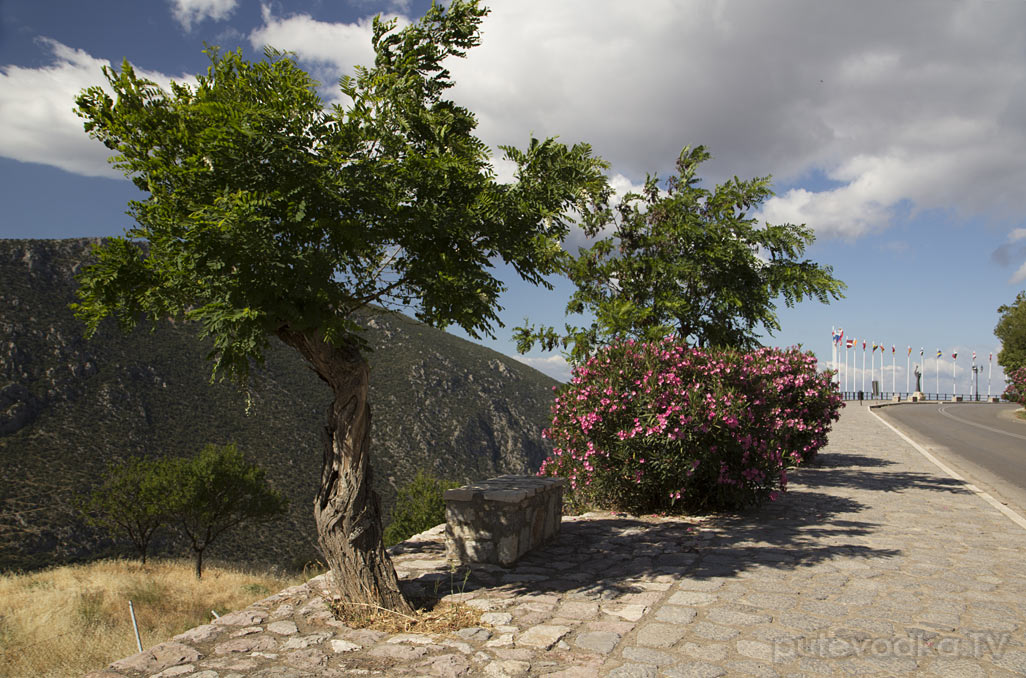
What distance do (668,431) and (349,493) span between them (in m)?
4.59

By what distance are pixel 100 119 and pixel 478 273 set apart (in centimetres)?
350

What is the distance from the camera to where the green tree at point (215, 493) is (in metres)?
27.1

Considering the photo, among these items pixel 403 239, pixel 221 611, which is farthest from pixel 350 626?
pixel 221 611

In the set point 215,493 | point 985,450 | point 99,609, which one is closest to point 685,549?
point 99,609

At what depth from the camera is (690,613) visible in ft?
18.2

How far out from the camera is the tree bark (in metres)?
5.80

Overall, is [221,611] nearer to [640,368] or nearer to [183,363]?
[640,368]

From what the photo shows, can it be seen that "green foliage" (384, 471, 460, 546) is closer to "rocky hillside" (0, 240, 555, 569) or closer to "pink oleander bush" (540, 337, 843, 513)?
"rocky hillside" (0, 240, 555, 569)

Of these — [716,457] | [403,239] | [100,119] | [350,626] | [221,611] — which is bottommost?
[221,611]

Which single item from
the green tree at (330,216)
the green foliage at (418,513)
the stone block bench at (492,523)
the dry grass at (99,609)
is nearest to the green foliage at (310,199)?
the green tree at (330,216)

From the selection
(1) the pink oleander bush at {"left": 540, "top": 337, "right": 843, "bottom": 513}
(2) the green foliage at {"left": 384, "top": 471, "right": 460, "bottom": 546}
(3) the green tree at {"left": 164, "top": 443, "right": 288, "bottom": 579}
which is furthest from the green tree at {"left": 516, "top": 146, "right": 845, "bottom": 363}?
(3) the green tree at {"left": 164, "top": 443, "right": 288, "bottom": 579}

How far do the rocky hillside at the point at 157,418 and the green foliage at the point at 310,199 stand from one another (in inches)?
906

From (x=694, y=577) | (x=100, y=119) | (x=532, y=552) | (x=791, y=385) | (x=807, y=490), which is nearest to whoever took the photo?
(x=100, y=119)

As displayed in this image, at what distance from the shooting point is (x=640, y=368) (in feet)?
31.6
